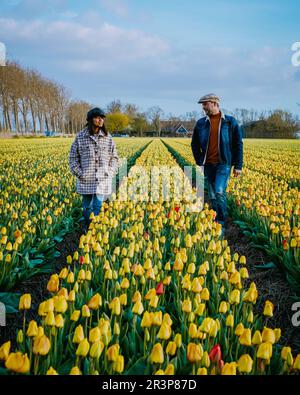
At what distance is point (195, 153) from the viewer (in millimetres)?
5871

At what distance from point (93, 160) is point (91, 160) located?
0.09 feet

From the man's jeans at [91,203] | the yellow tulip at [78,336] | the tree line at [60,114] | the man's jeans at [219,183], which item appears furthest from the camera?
the tree line at [60,114]

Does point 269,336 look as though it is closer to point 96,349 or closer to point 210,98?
point 96,349

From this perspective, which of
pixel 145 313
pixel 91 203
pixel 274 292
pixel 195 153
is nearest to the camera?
pixel 145 313

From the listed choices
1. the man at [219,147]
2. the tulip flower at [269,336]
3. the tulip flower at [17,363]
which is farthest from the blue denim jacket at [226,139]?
the tulip flower at [17,363]

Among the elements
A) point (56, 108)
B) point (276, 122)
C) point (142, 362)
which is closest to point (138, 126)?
point (56, 108)

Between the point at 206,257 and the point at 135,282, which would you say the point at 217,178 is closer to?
the point at 206,257

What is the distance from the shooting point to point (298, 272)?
359 centimetres

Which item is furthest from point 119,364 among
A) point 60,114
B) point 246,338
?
point 60,114

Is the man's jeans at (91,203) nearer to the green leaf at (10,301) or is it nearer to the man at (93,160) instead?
the man at (93,160)

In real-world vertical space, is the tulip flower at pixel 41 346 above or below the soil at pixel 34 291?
above

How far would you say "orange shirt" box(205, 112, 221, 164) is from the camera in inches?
215

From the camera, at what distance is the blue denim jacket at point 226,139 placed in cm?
541
